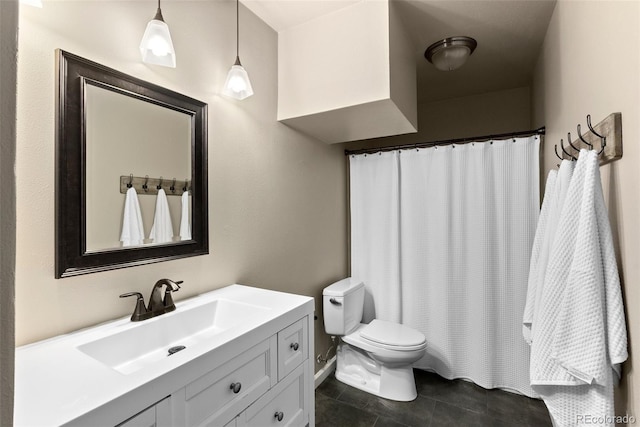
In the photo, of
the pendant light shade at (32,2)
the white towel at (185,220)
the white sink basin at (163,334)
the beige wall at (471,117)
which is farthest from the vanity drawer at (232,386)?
the beige wall at (471,117)

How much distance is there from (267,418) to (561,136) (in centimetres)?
206

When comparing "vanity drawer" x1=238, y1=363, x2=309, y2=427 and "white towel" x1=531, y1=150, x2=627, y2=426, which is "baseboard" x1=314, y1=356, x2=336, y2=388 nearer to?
"vanity drawer" x1=238, y1=363, x2=309, y2=427

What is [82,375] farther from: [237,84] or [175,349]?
[237,84]

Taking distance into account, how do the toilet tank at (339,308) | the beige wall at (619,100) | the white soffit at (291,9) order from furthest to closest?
1. the toilet tank at (339,308)
2. the white soffit at (291,9)
3. the beige wall at (619,100)

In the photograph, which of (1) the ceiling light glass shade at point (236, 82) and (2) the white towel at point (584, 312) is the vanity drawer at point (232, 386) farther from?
(1) the ceiling light glass shade at point (236, 82)

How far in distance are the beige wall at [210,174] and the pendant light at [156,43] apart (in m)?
0.11

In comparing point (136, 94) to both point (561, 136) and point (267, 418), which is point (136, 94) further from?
point (561, 136)

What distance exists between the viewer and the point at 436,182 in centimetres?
246

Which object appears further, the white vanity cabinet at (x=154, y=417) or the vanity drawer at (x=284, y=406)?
the vanity drawer at (x=284, y=406)

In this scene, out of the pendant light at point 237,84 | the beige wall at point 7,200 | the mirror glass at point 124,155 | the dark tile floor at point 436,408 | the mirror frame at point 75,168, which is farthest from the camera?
the dark tile floor at point 436,408

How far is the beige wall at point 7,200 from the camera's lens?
33 centimetres

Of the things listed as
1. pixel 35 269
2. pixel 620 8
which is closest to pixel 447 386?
pixel 620 8

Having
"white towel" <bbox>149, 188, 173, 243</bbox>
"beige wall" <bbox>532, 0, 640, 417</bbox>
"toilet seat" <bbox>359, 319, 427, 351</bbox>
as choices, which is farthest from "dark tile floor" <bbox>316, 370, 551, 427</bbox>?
Answer: "white towel" <bbox>149, 188, 173, 243</bbox>

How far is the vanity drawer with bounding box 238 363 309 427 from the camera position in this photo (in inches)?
44.2
